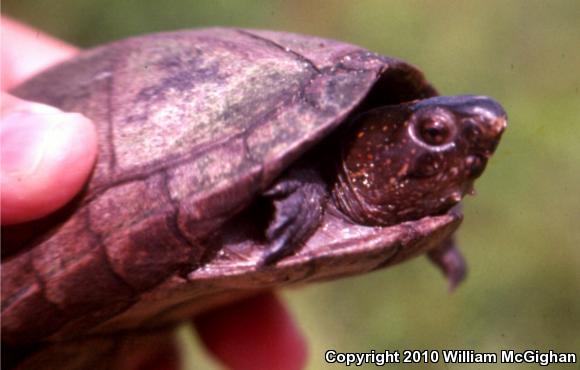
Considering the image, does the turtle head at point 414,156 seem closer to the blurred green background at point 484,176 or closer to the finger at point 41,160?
the finger at point 41,160

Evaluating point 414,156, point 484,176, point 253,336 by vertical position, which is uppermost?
point 414,156

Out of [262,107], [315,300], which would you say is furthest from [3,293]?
[315,300]

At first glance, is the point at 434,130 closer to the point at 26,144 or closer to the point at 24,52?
the point at 26,144

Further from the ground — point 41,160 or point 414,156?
point 414,156

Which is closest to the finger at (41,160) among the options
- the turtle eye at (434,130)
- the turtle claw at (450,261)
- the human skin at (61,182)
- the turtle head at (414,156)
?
the human skin at (61,182)

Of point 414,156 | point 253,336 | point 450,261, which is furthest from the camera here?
point 253,336

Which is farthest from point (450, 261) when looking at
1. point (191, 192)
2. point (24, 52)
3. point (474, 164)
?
point (24, 52)

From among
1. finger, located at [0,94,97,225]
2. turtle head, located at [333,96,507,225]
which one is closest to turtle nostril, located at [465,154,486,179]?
turtle head, located at [333,96,507,225]

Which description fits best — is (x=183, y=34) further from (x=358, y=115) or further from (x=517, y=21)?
(x=517, y=21)

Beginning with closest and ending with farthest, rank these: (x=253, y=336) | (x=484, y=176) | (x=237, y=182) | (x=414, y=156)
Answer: (x=237, y=182), (x=414, y=156), (x=253, y=336), (x=484, y=176)
